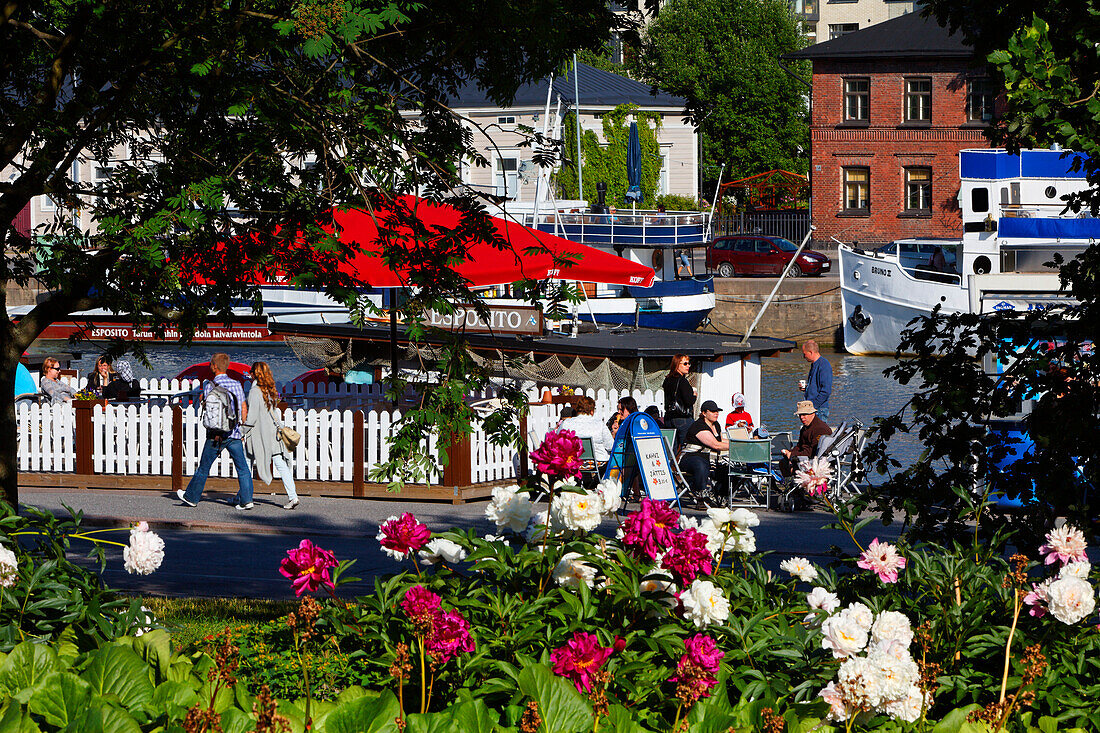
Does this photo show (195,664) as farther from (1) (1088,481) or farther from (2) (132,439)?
(2) (132,439)

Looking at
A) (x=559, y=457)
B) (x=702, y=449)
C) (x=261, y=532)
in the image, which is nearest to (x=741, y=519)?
(x=559, y=457)

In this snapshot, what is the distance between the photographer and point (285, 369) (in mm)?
35500

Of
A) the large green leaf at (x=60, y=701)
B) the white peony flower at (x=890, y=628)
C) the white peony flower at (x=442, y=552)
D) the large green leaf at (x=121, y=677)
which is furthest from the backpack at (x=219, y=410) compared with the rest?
the white peony flower at (x=890, y=628)

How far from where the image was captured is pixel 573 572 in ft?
16.4

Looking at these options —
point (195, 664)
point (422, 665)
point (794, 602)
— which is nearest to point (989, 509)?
point (794, 602)

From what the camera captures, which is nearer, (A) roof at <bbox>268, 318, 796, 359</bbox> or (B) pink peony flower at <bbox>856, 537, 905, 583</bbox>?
(B) pink peony flower at <bbox>856, 537, 905, 583</bbox>

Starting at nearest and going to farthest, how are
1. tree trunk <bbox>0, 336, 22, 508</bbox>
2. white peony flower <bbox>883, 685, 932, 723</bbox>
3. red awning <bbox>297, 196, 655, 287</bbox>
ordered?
1. white peony flower <bbox>883, 685, 932, 723</bbox>
2. red awning <bbox>297, 196, 655, 287</bbox>
3. tree trunk <bbox>0, 336, 22, 508</bbox>

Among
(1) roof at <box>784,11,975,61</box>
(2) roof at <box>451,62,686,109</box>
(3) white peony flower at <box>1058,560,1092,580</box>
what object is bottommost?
(3) white peony flower at <box>1058,560,1092,580</box>

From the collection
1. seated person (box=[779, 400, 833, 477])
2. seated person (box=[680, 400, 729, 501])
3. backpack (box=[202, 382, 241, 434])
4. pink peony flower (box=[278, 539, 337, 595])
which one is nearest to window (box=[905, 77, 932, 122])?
seated person (box=[779, 400, 833, 477])

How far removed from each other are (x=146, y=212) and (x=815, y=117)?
5238 centimetres

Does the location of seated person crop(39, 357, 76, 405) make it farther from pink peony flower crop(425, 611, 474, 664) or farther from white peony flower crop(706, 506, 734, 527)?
pink peony flower crop(425, 611, 474, 664)

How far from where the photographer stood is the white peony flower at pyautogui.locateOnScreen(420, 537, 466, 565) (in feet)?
16.9

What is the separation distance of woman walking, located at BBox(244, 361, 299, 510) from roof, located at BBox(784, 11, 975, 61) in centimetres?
4298

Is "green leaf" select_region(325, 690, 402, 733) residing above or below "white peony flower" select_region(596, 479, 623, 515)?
below
